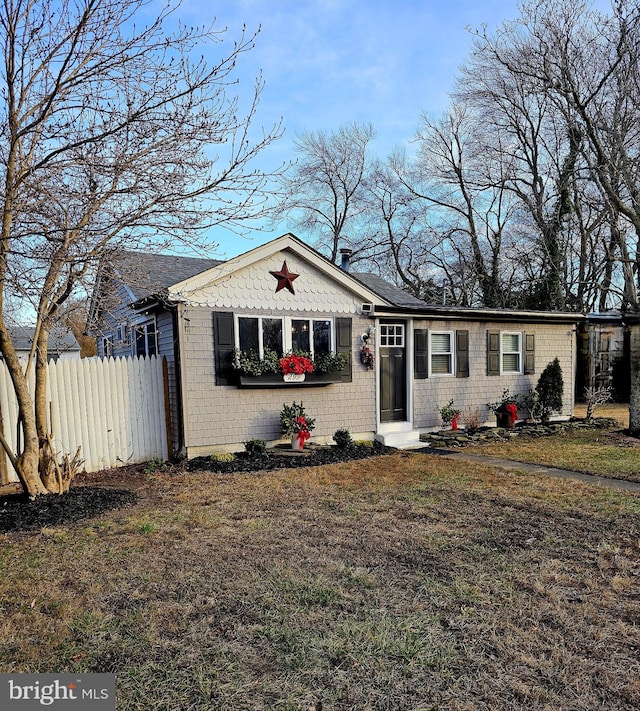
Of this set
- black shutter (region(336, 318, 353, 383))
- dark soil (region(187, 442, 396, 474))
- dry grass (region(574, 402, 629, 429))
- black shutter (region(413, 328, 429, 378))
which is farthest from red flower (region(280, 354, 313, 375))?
dry grass (region(574, 402, 629, 429))

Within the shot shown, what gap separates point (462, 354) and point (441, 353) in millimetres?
502

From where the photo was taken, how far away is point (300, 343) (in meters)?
8.82

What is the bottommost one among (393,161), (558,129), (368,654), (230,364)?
(368,654)

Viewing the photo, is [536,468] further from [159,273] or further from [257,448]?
[159,273]

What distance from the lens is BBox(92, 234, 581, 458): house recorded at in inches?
313

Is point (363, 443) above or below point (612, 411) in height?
above

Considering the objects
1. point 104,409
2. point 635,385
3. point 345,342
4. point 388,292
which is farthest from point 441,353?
point 104,409

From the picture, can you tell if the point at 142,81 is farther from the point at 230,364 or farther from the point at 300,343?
the point at 300,343

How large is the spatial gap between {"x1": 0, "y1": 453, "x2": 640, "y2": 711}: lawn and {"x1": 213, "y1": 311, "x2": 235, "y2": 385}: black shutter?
298 cm

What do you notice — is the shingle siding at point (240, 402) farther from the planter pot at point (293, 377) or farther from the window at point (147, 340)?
the window at point (147, 340)

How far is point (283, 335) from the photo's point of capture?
862 centimetres

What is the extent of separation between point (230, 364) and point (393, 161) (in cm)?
2114

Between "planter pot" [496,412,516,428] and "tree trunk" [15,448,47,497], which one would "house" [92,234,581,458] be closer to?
"planter pot" [496,412,516,428]

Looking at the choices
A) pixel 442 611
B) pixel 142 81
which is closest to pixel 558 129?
pixel 142 81
